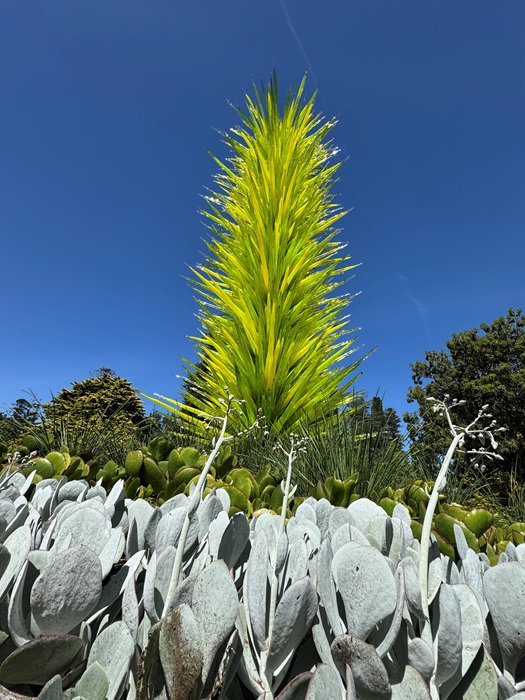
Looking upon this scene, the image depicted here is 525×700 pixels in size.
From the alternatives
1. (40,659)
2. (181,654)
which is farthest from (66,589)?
(181,654)

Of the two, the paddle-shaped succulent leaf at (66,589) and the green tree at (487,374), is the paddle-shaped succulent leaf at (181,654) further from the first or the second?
the green tree at (487,374)

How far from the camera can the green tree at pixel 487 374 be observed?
653 inches

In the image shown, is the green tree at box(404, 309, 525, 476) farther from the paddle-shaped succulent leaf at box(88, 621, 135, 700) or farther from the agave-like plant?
the paddle-shaped succulent leaf at box(88, 621, 135, 700)

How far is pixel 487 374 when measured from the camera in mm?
18109

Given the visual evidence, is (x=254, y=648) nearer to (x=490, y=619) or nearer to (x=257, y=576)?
(x=257, y=576)

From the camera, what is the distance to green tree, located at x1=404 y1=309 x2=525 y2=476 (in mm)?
16578

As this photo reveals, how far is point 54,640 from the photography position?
47 cm

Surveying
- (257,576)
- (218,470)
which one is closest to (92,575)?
(257,576)

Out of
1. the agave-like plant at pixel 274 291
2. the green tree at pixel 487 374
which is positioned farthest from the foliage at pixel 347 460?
the green tree at pixel 487 374

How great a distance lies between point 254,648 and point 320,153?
17.2 ft

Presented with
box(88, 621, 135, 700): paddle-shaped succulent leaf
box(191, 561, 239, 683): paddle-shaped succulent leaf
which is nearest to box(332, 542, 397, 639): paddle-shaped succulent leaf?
box(191, 561, 239, 683): paddle-shaped succulent leaf

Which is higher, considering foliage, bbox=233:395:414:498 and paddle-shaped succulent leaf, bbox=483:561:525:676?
foliage, bbox=233:395:414:498

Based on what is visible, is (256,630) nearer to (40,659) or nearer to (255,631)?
(255,631)

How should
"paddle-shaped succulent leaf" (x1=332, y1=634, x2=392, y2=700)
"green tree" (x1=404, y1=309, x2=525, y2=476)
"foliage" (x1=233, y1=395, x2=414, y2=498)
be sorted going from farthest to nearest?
"green tree" (x1=404, y1=309, x2=525, y2=476) → "foliage" (x1=233, y1=395, x2=414, y2=498) → "paddle-shaped succulent leaf" (x1=332, y1=634, x2=392, y2=700)
